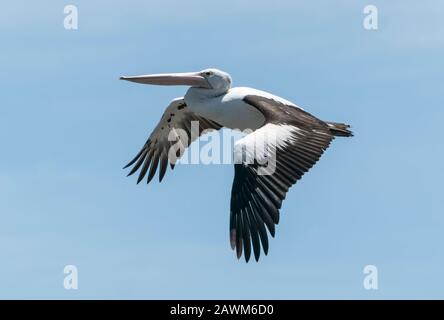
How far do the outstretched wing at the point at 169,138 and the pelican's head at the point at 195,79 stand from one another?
1048 millimetres

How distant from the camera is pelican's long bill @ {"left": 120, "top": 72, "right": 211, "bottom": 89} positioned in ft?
91.0

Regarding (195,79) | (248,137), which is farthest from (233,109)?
(248,137)

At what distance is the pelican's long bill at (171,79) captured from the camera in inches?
1092

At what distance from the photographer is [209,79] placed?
2744 centimetres

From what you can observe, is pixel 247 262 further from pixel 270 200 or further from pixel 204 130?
pixel 204 130

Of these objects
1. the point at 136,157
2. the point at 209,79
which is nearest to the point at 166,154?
the point at 136,157

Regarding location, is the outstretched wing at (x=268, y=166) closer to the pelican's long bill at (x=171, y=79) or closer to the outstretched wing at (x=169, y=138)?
the pelican's long bill at (x=171, y=79)

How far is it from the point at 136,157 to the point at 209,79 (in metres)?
3.33

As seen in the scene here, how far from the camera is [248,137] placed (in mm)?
24875

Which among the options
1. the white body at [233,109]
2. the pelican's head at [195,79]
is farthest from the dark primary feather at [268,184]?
the pelican's head at [195,79]

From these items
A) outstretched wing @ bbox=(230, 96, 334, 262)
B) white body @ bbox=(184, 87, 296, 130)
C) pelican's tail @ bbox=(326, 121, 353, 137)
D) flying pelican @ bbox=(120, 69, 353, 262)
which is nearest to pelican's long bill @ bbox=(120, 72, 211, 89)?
flying pelican @ bbox=(120, 69, 353, 262)

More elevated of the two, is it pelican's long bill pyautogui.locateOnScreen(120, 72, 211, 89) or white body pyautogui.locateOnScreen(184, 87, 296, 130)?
pelican's long bill pyautogui.locateOnScreen(120, 72, 211, 89)

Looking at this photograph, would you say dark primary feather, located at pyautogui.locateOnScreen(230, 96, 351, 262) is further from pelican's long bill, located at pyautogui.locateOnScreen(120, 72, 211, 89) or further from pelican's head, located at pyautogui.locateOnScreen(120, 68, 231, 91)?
pelican's long bill, located at pyautogui.locateOnScreen(120, 72, 211, 89)

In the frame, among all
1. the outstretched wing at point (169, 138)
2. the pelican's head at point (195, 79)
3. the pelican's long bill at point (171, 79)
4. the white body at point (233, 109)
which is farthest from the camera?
the outstretched wing at point (169, 138)
